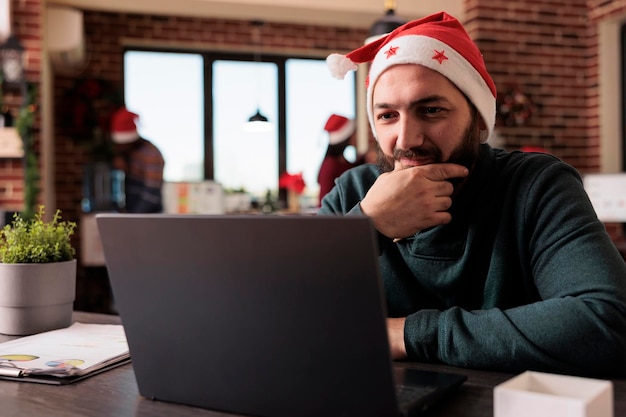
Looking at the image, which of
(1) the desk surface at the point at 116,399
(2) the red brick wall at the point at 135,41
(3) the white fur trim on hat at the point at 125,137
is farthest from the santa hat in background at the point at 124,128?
(1) the desk surface at the point at 116,399

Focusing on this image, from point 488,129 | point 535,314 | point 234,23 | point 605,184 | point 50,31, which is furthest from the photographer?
point 234,23

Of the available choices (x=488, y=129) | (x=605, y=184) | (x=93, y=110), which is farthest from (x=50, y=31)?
(x=488, y=129)

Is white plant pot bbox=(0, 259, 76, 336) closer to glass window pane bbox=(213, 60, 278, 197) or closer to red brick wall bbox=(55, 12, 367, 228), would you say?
red brick wall bbox=(55, 12, 367, 228)

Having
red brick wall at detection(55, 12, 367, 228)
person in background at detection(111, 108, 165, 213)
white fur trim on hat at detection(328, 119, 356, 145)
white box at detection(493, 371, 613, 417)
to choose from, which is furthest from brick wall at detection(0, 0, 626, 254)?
white box at detection(493, 371, 613, 417)

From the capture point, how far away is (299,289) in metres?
0.70

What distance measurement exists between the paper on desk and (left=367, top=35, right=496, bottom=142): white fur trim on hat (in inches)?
26.8

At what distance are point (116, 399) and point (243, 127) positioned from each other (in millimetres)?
6623

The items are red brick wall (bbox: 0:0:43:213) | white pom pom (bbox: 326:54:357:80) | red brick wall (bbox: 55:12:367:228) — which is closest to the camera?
white pom pom (bbox: 326:54:357:80)

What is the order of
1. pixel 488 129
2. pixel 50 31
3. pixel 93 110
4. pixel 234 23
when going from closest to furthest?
pixel 488 129, pixel 50 31, pixel 93 110, pixel 234 23

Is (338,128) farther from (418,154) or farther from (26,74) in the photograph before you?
(418,154)

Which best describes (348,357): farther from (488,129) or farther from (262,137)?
(262,137)

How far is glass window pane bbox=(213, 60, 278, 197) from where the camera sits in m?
7.32

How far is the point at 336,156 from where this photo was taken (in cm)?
422

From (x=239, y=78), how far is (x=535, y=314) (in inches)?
261
